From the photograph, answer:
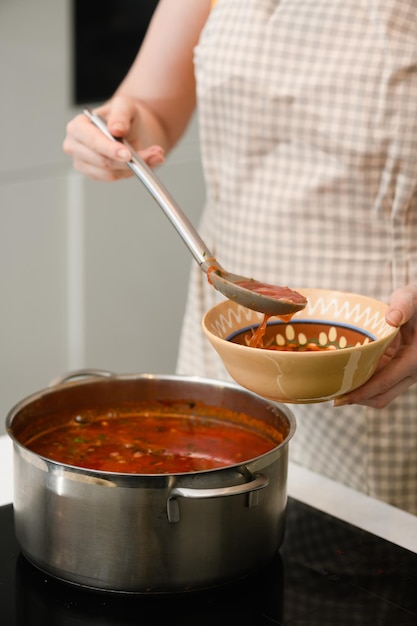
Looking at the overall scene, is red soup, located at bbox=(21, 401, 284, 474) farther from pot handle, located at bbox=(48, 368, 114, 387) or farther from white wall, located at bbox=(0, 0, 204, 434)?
white wall, located at bbox=(0, 0, 204, 434)

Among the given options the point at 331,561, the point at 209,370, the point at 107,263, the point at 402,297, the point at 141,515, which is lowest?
the point at 107,263

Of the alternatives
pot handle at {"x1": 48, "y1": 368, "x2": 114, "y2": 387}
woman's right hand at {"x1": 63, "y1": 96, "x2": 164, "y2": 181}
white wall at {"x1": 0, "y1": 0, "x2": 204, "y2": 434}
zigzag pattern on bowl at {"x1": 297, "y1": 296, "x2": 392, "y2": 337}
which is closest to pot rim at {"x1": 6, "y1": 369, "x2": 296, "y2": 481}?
pot handle at {"x1": 48, "y1": 368, "x2": 114, "y2": 387}

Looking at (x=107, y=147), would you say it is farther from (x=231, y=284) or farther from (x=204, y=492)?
(x=204, y=492)

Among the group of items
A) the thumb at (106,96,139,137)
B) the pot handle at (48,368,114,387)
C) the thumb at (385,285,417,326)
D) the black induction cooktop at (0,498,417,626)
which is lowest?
the black induction cooktop at (0,498,417,626)

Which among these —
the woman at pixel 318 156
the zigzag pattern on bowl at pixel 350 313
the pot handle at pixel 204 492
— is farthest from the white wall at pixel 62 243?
the pot handle at pixel 204 492

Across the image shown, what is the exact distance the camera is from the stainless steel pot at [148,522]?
0.78 m

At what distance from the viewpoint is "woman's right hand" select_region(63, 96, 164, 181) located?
1138 millimetres

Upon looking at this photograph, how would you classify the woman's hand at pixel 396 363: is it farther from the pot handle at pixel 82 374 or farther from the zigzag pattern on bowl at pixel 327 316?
the pot handle at pixel 82 374

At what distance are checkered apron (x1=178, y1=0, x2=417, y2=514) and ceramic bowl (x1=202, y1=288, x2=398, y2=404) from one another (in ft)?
0.99

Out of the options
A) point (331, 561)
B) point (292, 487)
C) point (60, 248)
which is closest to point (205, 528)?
point (331, 561)

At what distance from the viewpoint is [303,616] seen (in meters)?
0.81

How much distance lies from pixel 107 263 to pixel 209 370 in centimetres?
103

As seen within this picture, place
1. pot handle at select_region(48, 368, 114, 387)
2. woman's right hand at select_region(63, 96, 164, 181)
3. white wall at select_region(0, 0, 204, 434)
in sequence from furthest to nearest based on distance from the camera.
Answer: white wall at select_region(0, 0, 204, 434) → woman's right hand at select_region(63, 96, 164, 181) → pot handle at select_region(48, 368, 114, 387)

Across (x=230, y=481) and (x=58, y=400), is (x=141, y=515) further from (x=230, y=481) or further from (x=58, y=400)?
(x=58, y=400)
